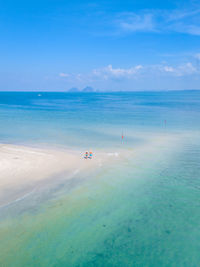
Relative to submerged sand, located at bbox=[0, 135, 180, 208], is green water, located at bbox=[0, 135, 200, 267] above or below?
below

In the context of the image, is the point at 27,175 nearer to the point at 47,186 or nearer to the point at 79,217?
the point at 47,186

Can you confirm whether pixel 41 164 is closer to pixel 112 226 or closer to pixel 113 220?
pixel 113 220

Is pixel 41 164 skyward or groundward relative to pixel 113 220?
skyward

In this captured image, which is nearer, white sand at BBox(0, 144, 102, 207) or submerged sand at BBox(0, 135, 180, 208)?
white sand at BBox(0, 144, 102, 207)

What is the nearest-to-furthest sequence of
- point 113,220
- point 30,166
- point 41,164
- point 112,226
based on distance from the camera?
point 112,226
point 113,220
point 30,166
point 41,164

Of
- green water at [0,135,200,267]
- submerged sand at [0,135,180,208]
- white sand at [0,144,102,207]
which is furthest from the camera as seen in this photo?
submerged sand at [0,135,180,208]

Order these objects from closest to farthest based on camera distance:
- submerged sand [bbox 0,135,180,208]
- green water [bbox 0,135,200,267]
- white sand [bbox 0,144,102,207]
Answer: green water [bbox 0,135,200,267] < white sand [bbox 0,144,102,207] < submerged sand [bbox 0,135,180,208]

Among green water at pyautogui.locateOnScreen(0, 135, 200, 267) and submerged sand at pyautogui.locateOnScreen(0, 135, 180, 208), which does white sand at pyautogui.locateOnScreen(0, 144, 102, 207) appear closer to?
submerged sand at pyautogui.locateOnScreen(0, 135, 180, 208)

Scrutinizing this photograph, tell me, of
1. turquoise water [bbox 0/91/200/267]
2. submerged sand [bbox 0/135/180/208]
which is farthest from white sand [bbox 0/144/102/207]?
turquoise water [bbox 0/91/200/267]

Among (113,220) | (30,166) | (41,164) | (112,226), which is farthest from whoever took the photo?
(41,164)

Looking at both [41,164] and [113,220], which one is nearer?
[113,220]

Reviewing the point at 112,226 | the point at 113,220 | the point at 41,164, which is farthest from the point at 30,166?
the point at 112,226

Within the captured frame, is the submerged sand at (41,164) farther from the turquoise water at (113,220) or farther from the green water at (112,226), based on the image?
the green water at (112,226)
